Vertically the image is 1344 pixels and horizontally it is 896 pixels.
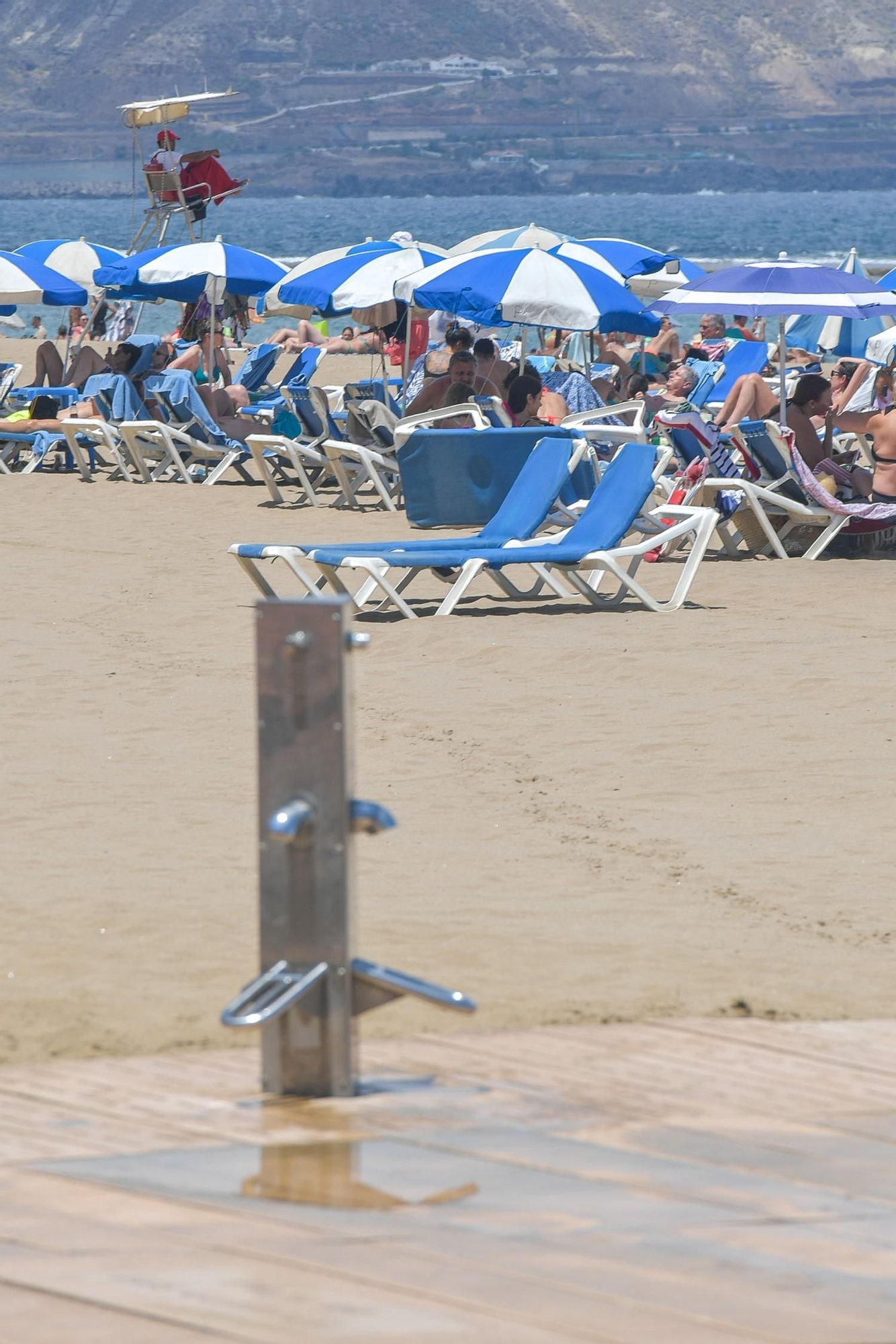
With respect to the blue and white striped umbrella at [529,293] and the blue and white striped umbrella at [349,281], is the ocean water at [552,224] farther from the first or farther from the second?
the blue and white striped umbrella at [529,293]

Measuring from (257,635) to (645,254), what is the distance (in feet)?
45.4

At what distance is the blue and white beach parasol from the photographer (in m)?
11.3

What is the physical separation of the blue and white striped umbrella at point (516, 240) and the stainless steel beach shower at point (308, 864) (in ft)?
39.4

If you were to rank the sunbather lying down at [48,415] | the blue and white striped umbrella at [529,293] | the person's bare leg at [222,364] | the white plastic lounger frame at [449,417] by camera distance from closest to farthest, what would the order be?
the white plastic lounger frame at [449,417] → the blue and white striped umbrella at [529,293] → the sunbather lying down at [48,415] → the person's bare leg at [222,364]

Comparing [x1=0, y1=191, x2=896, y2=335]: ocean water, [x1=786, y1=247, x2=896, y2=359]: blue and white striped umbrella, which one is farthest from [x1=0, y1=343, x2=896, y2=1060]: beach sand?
[x1=0, y1=191, x2=896, y2=335]: ocean water

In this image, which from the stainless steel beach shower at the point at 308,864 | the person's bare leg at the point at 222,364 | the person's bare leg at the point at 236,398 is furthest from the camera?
the person's bare leg at the point at 222,364

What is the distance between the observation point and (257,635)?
9.82ft

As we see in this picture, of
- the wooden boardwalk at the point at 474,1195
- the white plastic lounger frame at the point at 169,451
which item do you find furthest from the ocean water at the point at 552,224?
the wooden boardwalk at the point at 474,1195

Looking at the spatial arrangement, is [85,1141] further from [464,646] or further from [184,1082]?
[464,646]

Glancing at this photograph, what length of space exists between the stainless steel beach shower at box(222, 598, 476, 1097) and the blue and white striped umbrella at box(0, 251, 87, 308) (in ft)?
45.1

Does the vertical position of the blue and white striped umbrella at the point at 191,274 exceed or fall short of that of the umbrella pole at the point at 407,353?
it exceeds it

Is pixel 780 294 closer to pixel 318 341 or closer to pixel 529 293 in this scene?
pixel 529 293

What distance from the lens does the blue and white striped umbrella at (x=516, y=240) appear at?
15.4 metres

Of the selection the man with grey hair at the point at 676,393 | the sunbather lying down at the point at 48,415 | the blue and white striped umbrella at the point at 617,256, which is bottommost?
the sunbather lying down at the point at 48,415
